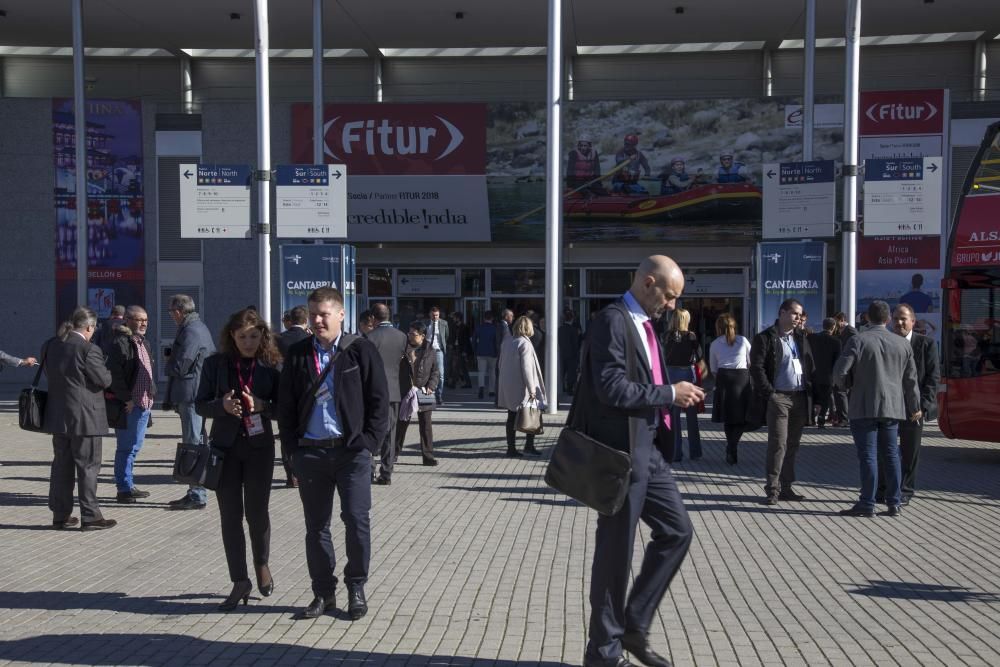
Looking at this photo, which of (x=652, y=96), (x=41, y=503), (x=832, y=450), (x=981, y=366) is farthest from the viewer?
(x=652, y=96)

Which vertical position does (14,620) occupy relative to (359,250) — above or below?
below

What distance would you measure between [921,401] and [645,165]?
1664 cm

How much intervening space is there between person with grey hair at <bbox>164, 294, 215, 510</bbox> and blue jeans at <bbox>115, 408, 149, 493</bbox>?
1.67ft

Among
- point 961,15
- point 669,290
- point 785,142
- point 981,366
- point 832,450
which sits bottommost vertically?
point 832,450

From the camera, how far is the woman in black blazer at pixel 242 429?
6.09m

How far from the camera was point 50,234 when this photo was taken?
27.0m

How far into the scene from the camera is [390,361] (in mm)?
10852

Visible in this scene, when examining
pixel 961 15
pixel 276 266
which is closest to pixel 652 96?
pixel 961 15

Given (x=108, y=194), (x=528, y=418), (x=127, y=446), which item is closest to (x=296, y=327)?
(x=127, y=446)

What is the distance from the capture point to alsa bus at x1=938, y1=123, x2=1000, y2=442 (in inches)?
517

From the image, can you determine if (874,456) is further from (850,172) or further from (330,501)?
(850,172)

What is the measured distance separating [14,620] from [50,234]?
23124mm

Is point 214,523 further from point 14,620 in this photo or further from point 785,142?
point 785,142

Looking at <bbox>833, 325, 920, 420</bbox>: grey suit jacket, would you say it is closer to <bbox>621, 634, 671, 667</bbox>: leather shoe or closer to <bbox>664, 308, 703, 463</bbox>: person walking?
<bbox>664, 308, 703, 463</bbox>: person walking
